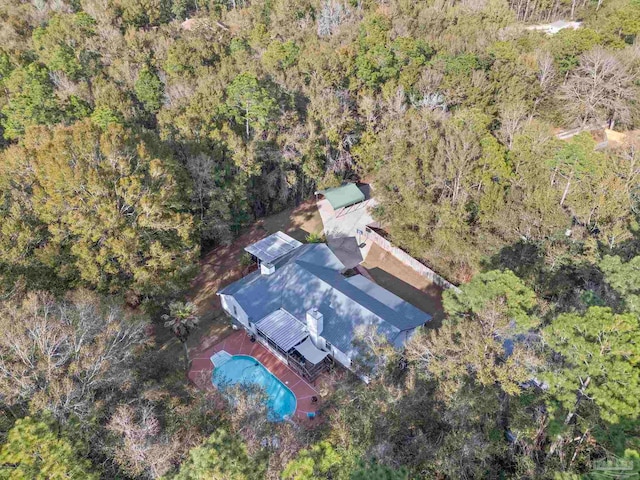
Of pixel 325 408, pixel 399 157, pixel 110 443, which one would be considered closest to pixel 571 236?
pixel 399 157

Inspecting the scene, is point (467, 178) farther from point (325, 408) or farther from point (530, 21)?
point (530, 21)

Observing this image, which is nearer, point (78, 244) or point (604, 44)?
point (78, 244)

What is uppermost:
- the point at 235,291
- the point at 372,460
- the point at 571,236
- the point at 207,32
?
the point at 207,32

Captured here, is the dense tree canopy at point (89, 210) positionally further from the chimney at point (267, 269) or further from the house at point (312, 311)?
the chimney at point (267, 269)

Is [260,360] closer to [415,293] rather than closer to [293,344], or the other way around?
[293,344]

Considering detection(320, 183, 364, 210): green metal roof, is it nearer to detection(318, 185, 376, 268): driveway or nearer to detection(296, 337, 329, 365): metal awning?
detection(318, 185, 376, 268): driveway
